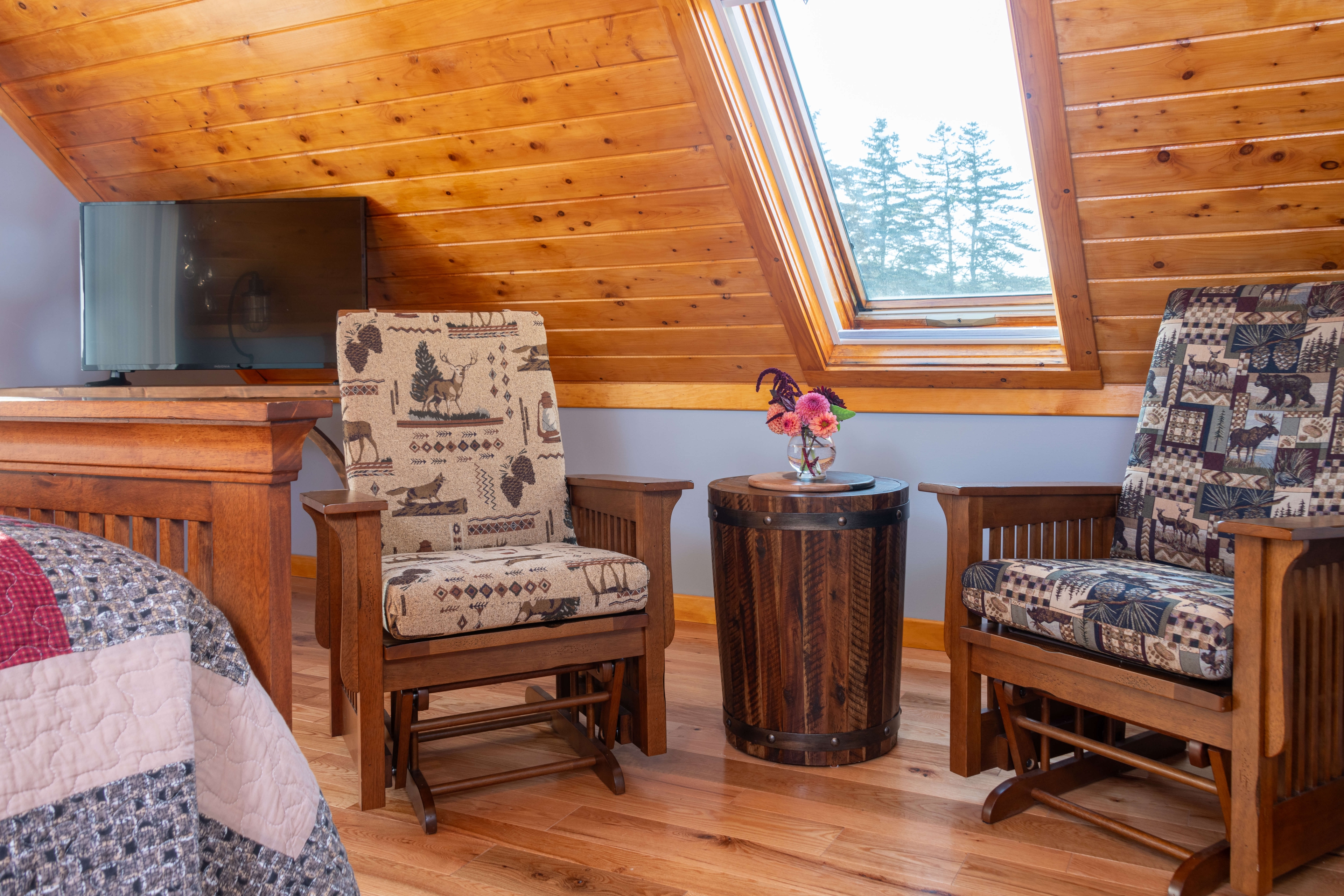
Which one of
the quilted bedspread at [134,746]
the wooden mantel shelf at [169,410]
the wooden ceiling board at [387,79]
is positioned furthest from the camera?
the wooden ceiling board at [387,79]

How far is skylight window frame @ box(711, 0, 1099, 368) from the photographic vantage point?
81.0 inches

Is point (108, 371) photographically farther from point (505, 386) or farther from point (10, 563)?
point (10, 563)

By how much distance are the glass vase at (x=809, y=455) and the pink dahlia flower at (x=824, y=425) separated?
1cm

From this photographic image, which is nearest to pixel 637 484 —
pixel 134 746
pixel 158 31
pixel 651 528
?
pixel 651 528

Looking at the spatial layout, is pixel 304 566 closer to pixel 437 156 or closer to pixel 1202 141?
pixel 437 156

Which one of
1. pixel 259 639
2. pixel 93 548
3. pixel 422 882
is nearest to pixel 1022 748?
pixel 422 882

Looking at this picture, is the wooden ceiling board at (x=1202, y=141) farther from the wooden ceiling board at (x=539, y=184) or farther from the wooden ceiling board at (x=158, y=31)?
the wooden ceiling board at (x=158, y=31)

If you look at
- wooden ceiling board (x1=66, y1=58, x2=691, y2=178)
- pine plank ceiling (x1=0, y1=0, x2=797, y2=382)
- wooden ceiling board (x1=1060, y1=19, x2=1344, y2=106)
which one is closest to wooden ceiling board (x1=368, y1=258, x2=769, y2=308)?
pine plank ceiling (x1=0, y1=0, x2=797, y2=382)

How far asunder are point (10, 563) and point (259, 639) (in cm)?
28

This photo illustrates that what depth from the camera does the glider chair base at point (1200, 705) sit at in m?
1.48

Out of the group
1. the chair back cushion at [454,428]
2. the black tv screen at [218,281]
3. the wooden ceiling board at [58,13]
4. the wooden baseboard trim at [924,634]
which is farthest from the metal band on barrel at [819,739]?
the wooden ceiling board at [58,13]

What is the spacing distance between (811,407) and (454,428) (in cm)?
80

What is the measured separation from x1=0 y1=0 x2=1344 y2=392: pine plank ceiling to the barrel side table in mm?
904

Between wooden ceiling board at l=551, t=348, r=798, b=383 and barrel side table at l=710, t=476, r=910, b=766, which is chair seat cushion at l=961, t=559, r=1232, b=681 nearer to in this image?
barrel side table at l=710, t=476, r=910, b=766
